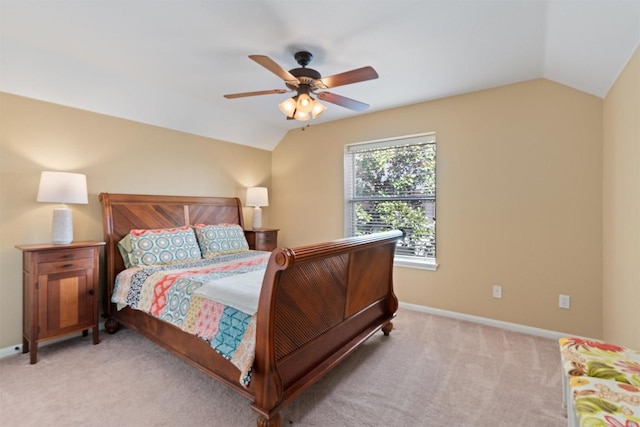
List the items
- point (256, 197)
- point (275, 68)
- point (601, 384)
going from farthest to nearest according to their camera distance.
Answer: point (256, 197)
point (275, 68)
point (601, 384)

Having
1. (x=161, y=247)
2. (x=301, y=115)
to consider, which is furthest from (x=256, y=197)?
(x=301, y=115)

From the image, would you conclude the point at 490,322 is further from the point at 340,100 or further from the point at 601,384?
the point at 340,100

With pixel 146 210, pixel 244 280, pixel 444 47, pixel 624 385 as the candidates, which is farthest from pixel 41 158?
pixel 624 385

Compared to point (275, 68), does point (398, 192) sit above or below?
below

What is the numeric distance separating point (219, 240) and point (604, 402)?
338 centimetres

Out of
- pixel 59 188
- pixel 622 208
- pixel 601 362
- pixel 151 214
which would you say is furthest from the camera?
pixel 151 214

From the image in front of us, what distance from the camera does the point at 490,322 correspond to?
313 centimetres

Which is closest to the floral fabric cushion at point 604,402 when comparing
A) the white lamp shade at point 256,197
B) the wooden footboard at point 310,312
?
the wooden footboard at point 310,312

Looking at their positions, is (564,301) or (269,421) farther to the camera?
→ (564,301)

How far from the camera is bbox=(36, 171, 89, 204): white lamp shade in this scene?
2.51 m

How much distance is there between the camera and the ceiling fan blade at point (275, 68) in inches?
73.1

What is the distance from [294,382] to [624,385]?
1.55 metres

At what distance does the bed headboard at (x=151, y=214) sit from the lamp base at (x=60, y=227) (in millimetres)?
393

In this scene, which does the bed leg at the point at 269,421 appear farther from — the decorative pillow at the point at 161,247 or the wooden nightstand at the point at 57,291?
the wooden nightstand at the point at 57,291
